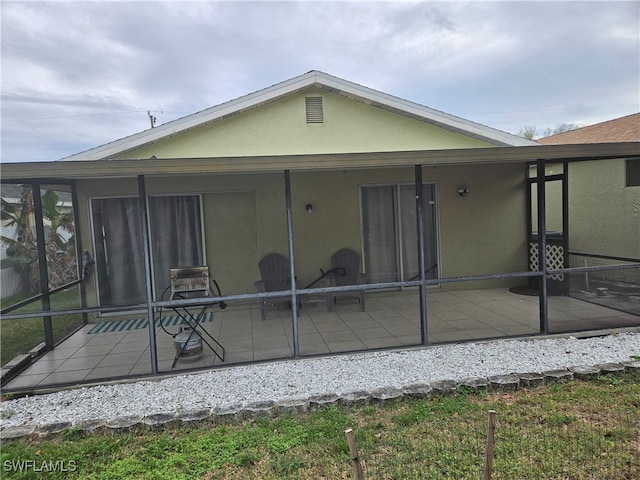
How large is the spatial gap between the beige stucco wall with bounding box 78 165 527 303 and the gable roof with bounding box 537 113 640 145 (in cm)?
248

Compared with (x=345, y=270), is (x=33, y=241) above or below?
above

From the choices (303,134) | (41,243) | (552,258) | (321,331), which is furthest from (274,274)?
(552,258)

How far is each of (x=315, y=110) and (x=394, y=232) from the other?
2605 millimetres

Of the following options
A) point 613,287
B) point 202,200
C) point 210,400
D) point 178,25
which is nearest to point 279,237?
point 202,200

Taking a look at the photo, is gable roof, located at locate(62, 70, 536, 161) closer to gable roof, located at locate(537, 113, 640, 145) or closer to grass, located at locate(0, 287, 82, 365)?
gable roof, located at locate(537, 113, 640, 145)

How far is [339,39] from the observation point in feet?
39.6

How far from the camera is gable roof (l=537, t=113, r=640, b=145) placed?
8.54 m

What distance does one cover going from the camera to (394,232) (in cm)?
772

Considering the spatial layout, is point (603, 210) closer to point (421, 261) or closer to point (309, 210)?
point (421, 261)

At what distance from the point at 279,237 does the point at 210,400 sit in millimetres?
3778

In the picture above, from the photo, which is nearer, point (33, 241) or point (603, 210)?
point (603, 210)

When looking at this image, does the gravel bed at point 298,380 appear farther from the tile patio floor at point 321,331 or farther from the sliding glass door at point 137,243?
the sliding glass door at point 137,243

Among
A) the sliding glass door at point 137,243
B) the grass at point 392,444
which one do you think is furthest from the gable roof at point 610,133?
the sliding glass door at point 137,243

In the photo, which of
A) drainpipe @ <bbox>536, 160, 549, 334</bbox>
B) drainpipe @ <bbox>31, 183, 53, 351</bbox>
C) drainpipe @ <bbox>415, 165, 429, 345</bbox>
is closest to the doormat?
drainpipe @ <bbox>31, 183, 53, 351</bbox>
